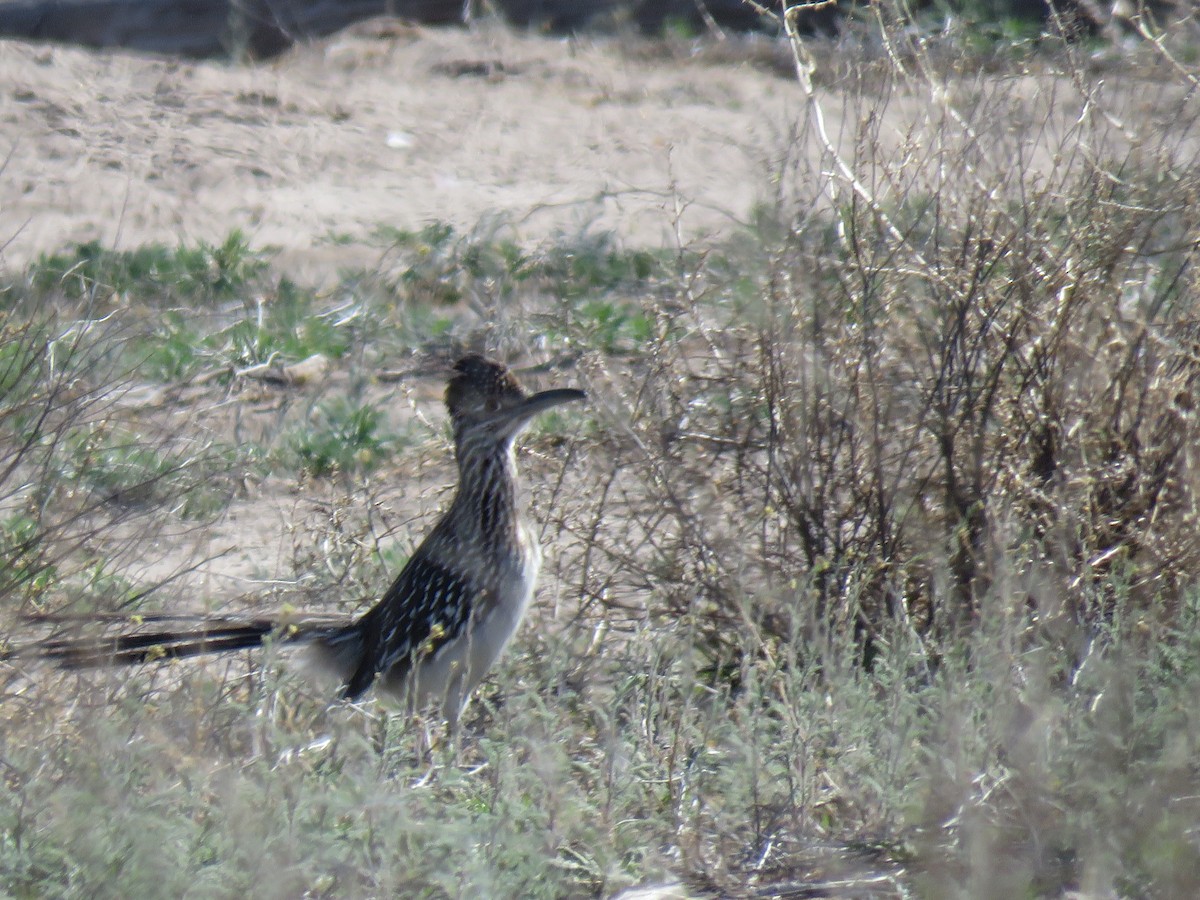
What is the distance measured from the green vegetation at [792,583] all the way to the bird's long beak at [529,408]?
0.44ft

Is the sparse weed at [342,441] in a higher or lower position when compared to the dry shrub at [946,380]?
lower

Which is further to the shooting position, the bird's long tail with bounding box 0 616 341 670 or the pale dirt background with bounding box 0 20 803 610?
the pale dirt background with bounding box 0 20 803 610

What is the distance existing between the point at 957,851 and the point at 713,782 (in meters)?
0.94

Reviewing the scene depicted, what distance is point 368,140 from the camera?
1060 centimetres

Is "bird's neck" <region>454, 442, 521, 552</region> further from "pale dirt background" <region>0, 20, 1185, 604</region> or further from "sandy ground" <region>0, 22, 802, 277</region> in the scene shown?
"sandy ground" <region>0, 22, 802, 277</region>

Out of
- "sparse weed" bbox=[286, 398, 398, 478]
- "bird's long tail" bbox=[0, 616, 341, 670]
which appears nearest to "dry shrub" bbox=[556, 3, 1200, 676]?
"bird's long tail" bbox=[0, 616, 341, 670]

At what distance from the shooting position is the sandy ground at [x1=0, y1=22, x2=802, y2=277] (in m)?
9.16

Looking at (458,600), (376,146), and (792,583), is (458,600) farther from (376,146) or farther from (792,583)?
(376,146)

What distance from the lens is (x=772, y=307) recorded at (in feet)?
15.4

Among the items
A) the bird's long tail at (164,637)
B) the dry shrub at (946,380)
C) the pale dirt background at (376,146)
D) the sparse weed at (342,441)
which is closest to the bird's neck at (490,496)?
the dry shrub at (946,380)

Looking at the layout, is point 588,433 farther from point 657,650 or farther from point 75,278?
point 75,278

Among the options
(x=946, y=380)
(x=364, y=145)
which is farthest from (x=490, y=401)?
(x=364, y=145)

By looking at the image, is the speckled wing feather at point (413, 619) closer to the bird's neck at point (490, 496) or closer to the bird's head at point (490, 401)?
the bird's neck at point (490, 496)

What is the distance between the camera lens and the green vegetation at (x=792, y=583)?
338 centimetres
